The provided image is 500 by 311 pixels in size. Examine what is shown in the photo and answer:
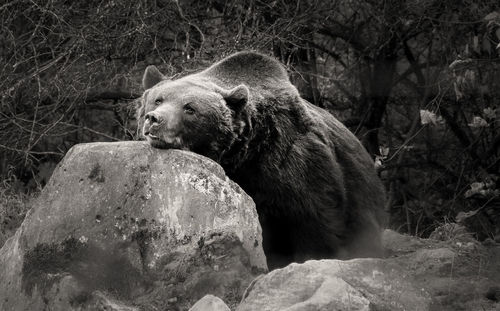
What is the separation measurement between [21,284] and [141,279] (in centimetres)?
65

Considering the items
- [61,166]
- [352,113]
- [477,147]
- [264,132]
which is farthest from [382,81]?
[61,166]

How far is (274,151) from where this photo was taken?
5918 mm

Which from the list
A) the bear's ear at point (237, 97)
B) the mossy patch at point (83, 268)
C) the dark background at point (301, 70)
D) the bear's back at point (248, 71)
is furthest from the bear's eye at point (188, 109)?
the dark background at point (301, 70)

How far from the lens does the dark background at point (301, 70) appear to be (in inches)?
336

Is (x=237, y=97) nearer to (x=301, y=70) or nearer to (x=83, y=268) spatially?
(x=83, y=268)

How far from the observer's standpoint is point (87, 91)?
28.4 feet

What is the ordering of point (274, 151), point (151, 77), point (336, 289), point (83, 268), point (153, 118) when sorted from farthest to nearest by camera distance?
point (151, 77)
point (274, 151)
point (153, 118)
point (83, 268)
point (336, 289)

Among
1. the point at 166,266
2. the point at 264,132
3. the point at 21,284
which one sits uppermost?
the point at 264,132

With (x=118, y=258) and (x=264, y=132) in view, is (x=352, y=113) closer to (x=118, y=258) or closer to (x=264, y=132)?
(x=264, y=132)

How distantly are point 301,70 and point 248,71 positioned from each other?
10.9 feet

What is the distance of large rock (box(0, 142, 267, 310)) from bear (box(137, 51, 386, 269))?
0.82 meters

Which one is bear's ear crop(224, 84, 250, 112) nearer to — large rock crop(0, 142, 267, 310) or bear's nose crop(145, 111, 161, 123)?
bear's nose crop(145, 111, 161, 123)

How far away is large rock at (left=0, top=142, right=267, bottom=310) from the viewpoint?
4.47 m

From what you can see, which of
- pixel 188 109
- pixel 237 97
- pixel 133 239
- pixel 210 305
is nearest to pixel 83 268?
pixel 133 239
